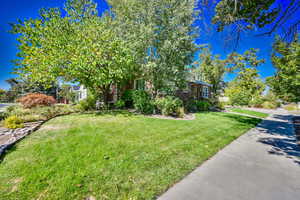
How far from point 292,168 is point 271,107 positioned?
24.7m

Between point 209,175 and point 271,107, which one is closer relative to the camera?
point 209,175

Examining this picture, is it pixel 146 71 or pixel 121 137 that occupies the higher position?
pixel 146 71

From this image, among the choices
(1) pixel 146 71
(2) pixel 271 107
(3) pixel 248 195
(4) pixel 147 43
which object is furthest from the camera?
(2) pixel 271 107

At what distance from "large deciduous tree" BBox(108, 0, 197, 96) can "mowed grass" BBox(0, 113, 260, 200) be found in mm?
5985

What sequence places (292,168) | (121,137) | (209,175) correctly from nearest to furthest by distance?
(209,175)
(292,168)
(121,137)

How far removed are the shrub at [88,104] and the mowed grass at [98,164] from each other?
19.3 feet

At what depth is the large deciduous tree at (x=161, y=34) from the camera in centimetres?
884

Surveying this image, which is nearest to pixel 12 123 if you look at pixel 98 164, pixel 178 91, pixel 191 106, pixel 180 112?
pixel 98 164

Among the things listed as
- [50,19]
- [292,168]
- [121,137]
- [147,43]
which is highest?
[50,19]

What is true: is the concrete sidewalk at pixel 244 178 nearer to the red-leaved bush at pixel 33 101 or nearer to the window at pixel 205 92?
the red-leaved bush at pixel 33 101

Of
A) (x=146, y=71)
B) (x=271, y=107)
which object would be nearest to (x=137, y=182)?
(x=146, y=71)

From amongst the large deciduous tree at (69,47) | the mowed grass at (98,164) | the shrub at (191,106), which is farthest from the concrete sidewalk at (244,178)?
the shrub at (191,106)

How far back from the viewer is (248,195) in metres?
2.11

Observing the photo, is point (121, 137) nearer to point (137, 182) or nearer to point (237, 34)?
point (137, 182)
